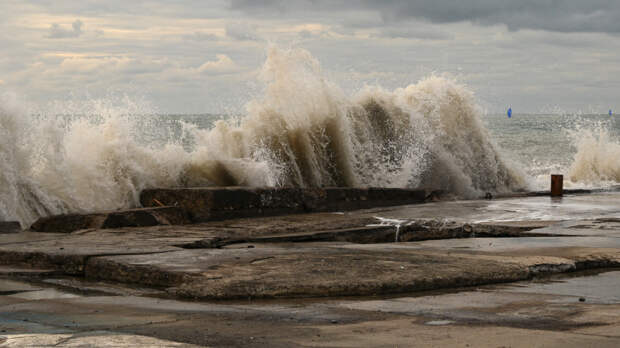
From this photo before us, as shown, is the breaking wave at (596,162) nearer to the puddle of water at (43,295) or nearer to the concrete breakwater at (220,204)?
the concrete breakwater at (220,204)

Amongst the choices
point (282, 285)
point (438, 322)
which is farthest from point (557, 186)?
point (438, 322)

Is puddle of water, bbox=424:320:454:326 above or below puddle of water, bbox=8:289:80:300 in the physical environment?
above

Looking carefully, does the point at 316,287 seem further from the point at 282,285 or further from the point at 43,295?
the point at 43,295

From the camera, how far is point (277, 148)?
1309 centimetres

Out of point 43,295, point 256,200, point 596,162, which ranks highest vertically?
point 596,162

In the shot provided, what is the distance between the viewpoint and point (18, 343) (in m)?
3.67

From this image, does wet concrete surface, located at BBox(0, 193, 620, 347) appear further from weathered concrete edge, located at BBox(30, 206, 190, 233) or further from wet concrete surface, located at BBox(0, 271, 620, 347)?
weathered concrete edge, located at BBox(30, 206, 190, 233)

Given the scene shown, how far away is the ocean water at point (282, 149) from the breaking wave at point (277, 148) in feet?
0.06

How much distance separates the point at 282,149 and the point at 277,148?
0.08 m

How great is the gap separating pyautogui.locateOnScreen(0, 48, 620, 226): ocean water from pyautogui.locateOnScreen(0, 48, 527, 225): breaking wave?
0.02 meters

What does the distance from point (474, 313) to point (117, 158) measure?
24.3 feet

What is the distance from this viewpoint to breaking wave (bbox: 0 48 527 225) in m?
9.91

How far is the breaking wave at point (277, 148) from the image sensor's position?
9906mm

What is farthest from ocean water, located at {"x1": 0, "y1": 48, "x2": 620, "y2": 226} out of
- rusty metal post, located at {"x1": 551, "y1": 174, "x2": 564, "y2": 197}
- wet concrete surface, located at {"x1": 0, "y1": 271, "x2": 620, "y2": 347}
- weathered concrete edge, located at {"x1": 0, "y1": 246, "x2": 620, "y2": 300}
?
wet concrete surface, located at {"x1": 0, "y1": 271, "x2": 620, "y2": 347}
